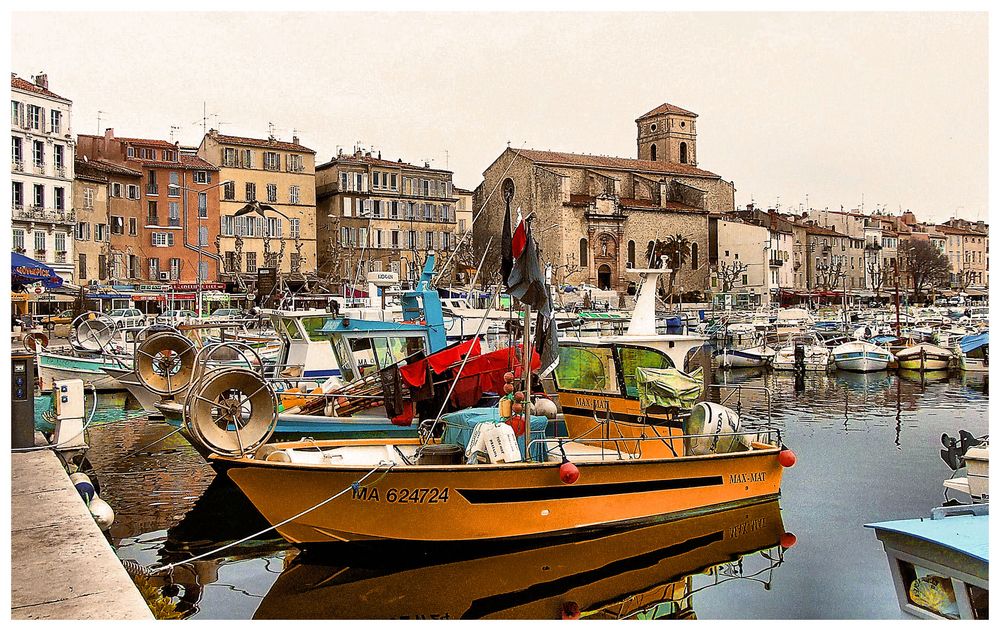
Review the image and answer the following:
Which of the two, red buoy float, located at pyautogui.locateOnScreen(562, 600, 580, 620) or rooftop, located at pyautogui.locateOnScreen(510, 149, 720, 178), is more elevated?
rooftop, located at pyautogui.locateOnScreen(510, 149, 720, 178)

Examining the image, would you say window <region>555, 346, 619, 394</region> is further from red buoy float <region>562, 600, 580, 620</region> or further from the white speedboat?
the white speedboat

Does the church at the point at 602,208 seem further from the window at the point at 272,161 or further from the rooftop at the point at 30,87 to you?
the rooftop at the point at 30,87

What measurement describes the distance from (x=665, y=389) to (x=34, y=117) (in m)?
34.2

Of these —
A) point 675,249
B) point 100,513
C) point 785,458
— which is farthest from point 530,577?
point 675,249

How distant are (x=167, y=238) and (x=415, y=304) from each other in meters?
37.1

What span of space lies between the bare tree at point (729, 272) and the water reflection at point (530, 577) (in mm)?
55632

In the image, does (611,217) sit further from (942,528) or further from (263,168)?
(942,528)

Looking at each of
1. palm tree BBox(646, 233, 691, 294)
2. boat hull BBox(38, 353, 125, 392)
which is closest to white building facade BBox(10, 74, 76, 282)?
boat hull BBox(38, 353, 125, 392)

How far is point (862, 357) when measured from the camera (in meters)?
31.3

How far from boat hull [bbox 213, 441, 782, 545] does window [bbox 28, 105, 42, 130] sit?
33.6m

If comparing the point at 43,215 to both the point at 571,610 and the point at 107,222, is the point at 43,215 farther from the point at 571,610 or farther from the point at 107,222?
the point at 571,610

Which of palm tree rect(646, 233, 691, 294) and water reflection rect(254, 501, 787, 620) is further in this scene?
palm tree rect(646, 233, 691, 294)

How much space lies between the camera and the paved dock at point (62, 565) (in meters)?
5.59

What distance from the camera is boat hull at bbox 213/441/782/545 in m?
A: 8.95
